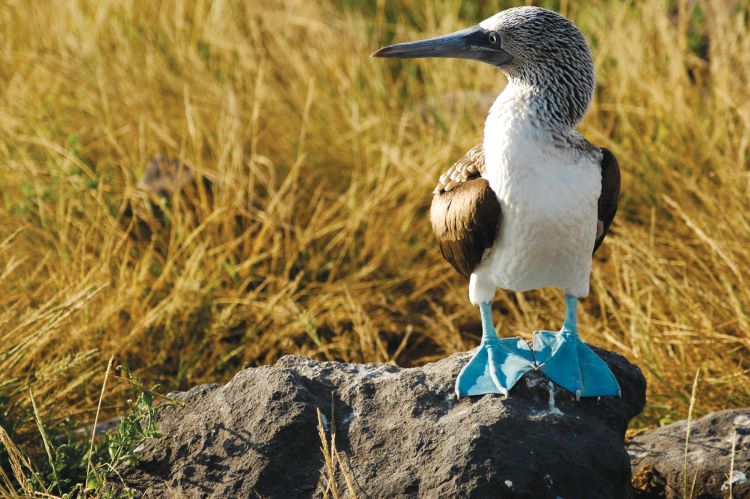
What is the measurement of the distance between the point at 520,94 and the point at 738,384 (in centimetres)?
152

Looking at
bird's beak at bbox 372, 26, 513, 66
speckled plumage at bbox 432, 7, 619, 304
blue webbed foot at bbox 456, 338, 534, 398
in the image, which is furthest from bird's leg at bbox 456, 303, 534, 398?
bird's beak at bbox 372, 26, 513, 66

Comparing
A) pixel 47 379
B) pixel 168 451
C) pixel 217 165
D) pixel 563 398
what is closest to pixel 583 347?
pixel 563 398

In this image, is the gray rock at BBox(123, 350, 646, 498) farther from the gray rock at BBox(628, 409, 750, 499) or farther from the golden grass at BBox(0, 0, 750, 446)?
the golden grass at BBox(0, 0, 750, 446)

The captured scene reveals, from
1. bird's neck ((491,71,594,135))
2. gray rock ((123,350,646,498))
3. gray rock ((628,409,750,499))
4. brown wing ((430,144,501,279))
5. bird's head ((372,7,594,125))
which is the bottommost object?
gray rock ((628,409,750,499))

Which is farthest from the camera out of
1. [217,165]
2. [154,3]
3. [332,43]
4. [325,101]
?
[154,3]

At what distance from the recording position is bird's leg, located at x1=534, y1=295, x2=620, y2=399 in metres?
2.84

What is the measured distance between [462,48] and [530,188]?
1.68 ft

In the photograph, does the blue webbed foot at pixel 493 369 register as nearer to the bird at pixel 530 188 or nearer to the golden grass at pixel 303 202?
the bird at pixel 530 188

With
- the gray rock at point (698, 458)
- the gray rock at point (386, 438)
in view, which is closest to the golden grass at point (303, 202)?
the gray rock at point (698, 458)

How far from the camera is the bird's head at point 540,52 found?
2.79 metres

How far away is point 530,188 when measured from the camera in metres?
2.68

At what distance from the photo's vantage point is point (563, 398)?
285 cm

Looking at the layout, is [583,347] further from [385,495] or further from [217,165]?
[217,165]

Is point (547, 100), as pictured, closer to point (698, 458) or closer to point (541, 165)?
point (541, 165)
